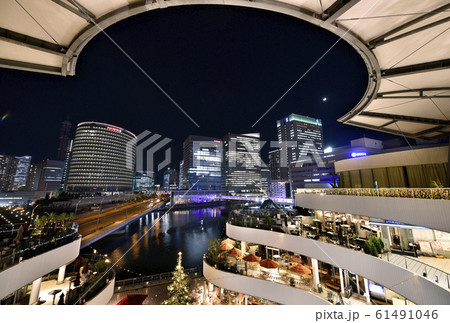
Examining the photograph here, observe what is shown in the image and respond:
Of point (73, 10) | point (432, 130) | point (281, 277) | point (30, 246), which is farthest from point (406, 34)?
point (30, 246)

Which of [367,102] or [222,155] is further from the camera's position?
[222,155]

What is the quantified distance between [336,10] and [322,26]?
18.9 inches

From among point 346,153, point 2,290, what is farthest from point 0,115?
point 346,153

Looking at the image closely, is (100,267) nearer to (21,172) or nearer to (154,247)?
(154,247)

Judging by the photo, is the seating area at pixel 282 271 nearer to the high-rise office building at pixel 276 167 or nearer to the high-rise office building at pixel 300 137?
the high-rise office building at pixel 300 137

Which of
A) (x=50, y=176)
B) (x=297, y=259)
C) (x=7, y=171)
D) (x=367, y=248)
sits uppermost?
(x=7, y=171)

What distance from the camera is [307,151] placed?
424ft

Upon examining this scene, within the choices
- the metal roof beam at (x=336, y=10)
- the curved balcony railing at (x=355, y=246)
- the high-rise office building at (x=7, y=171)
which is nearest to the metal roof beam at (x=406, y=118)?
the curved balcony railing at (x=355, y=246)

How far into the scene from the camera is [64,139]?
176m

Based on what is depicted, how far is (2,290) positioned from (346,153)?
83.1 m

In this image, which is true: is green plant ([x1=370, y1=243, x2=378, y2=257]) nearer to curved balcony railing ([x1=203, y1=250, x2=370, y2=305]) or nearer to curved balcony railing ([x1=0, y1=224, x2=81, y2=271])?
curved balcony railing ([x1=203, y1=250, x2=370, y2=305])

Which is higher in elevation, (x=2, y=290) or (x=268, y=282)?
(x=2, y=290)
